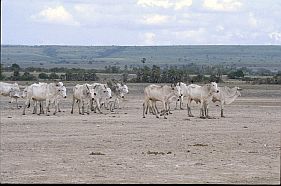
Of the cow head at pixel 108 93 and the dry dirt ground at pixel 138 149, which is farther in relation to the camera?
the cow head at pixel 108 93

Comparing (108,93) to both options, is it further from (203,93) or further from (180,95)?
(203,93)

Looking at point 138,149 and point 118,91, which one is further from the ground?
point 118,91

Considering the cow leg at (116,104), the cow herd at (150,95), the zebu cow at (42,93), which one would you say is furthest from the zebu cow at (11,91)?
the zebu cow at (42,93)

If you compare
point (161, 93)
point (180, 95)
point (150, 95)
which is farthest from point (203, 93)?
point (150, 95)

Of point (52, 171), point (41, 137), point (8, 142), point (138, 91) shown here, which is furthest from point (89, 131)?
point (138, 91)

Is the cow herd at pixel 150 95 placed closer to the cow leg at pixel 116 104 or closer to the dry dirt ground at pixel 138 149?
the dry dirt ground at pixel 138 149

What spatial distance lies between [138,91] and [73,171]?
137ft

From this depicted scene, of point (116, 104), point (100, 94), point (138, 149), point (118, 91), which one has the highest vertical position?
point (118, 91)

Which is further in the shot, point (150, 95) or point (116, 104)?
point (116, 104)

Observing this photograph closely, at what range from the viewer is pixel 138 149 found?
19.6 metres

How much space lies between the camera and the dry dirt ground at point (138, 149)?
1495 centimetres

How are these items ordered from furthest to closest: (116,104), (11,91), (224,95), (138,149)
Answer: (11,91) < (116,104) < (224,95) < (138,149)

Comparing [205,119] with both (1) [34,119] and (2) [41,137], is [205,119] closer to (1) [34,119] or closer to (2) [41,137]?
(1) [34,119]

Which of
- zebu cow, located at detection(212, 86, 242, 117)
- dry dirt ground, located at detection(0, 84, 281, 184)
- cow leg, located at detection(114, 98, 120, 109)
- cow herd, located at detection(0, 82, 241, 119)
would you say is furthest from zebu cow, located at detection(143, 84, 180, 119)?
cow leg, located at detection(114, 98, 120, 109)
